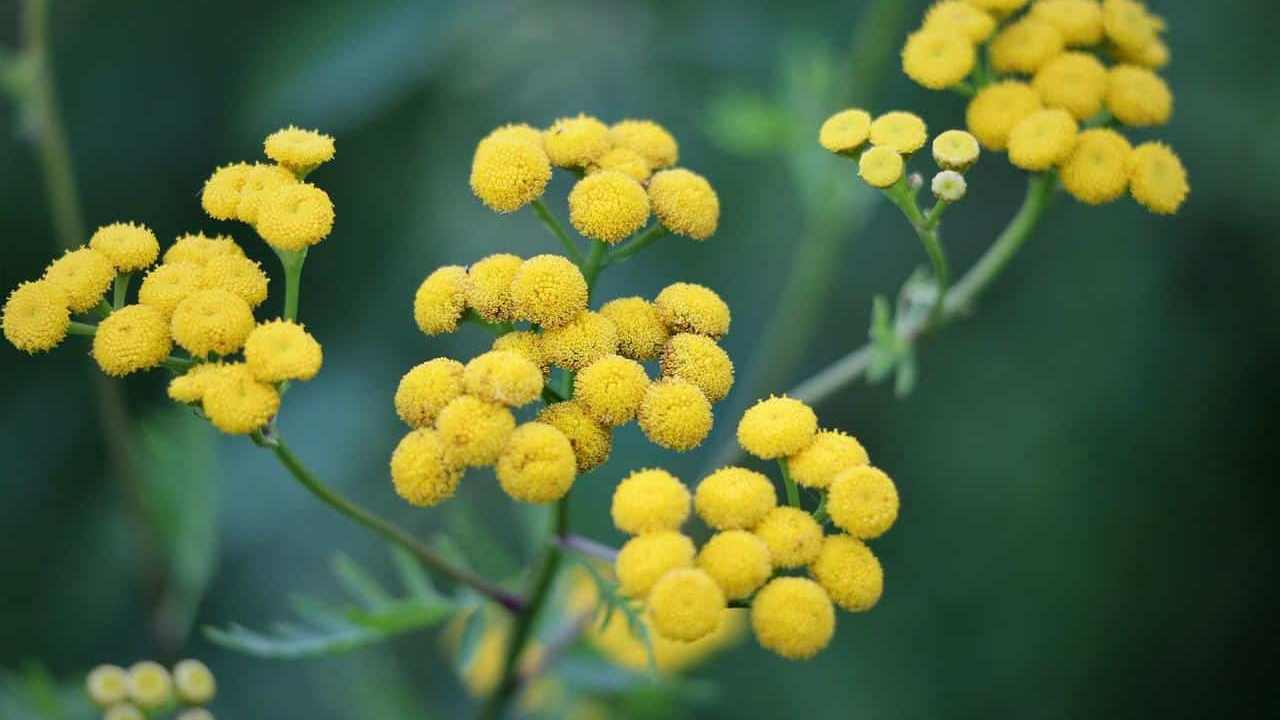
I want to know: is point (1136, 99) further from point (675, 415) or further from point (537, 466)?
point (537, 466)

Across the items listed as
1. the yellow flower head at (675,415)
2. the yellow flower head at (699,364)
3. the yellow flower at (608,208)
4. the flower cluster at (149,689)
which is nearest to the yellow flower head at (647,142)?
the yellow flower at (608,208)

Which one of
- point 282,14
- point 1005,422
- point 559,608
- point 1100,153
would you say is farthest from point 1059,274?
point 282,14

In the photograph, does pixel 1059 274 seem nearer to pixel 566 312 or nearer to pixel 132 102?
pixel 566 312

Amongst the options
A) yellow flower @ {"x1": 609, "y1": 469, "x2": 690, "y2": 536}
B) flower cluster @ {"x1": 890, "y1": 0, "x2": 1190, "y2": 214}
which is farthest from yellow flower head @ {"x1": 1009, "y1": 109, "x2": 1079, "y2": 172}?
yellow flower @ {"x1": 609, "y1": 469, "x2": 690, "y2": 536}

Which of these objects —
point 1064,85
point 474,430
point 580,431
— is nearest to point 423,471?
point 474,430

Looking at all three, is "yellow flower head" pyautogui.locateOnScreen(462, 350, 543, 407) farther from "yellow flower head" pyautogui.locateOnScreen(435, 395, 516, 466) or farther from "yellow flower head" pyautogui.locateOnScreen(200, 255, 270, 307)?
"yellow flower head" pyautogui.locateOnScreen(200, 255, 270, 307)
